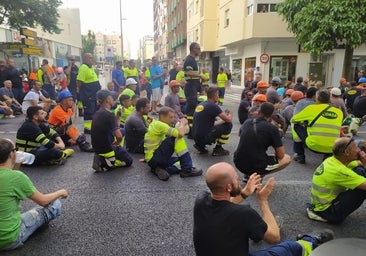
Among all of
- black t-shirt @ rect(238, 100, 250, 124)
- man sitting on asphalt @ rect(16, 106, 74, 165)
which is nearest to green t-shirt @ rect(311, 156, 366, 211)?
man sitting on asphalt @ rect(16, 106, 74, 165)

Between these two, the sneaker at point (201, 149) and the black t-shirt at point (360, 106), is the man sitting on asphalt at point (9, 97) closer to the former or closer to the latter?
the sneaker at point (201, 149)

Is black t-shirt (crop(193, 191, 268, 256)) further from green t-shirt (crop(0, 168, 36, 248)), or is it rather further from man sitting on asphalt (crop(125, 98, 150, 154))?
man sitting on asphalt (crop(125, 98, 150, 154))

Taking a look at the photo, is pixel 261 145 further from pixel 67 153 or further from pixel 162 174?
pixel 67 153

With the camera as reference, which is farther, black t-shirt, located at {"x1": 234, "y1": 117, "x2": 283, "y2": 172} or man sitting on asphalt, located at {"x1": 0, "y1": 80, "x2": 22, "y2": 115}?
man sitting on asphalt, located at {"x1": 0, "y1": 80, "x2": 22, "y2": 115}

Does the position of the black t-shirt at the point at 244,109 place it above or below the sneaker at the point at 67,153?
above

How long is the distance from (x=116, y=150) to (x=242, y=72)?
2277 centimetres

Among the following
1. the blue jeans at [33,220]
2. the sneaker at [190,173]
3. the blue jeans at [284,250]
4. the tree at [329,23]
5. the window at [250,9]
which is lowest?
the sneaker at [190,173]

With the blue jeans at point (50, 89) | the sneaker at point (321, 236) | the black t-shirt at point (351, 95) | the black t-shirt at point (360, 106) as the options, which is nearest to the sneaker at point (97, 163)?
the sneaker at point (321, 236)

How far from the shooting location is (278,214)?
3.99 metres

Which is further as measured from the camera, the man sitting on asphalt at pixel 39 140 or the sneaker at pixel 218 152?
the sneaker at pixel 218 152

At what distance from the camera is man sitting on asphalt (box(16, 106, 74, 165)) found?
5.49 metres

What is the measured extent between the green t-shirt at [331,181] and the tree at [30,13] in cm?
2067

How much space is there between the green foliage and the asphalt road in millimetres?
9480

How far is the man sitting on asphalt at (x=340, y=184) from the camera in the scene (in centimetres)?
334
